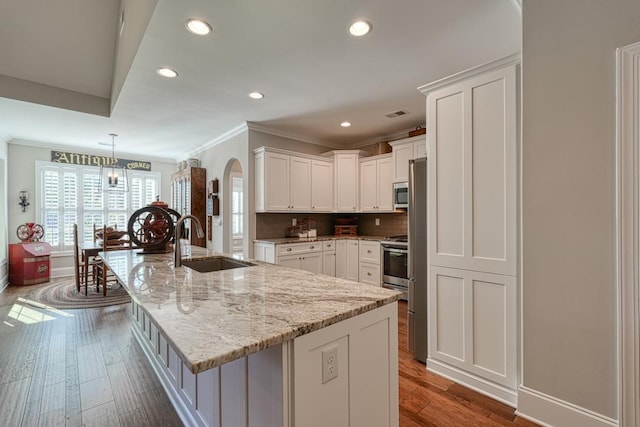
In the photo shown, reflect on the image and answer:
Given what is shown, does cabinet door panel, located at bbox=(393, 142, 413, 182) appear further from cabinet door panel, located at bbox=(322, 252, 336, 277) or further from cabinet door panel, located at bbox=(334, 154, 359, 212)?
cabinet door panel, located at bbox=(322, 252, 336, 277)

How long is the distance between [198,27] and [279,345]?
7.57 feet

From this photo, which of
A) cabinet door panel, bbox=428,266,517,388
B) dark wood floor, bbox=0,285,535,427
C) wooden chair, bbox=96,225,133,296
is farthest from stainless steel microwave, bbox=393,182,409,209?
wooden chair, bbox=96,225,133,296

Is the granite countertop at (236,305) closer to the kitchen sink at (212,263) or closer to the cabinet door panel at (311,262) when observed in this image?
the kitchen sink at (212,263)

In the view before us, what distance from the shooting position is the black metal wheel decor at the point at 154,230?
7.99 feet

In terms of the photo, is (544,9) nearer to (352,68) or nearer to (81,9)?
(352,68)

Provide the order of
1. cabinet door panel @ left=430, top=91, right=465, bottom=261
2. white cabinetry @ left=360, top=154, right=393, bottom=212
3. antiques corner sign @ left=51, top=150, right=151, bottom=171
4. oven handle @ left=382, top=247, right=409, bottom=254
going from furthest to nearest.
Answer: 1. antiques corner sign @ left=51, top=150, right=151, bottom=171
2. white cabinetry @ left=360, top=154, right=393, bottom=212
3. oven handle @ left=382, top=247, right=409, bottom=254
4. cabinet door panel @ left=430, top=91, right=465, bottom=261

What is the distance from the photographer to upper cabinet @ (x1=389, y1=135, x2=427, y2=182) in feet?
13.8

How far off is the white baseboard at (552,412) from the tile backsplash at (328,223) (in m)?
3.24

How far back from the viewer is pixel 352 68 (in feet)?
9.03

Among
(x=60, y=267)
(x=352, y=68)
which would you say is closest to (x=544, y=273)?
(x=352, y=68)

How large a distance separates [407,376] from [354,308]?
159cm

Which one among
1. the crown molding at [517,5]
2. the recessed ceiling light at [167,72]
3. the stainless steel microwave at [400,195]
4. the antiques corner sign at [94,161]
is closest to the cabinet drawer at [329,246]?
the stainless steel microwave at [400,195]

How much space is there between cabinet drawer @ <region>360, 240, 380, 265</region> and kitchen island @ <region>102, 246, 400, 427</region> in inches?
117

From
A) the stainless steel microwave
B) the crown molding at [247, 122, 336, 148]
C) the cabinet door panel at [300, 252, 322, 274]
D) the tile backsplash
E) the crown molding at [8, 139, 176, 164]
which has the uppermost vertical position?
the crown molding at [8, 139, 176, 164]
